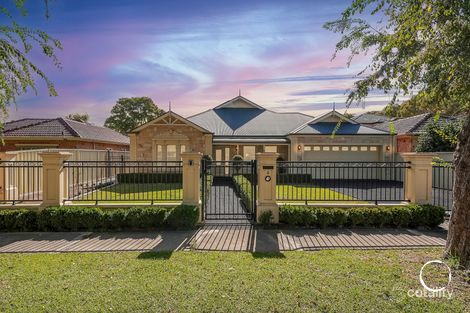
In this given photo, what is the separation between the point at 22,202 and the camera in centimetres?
885

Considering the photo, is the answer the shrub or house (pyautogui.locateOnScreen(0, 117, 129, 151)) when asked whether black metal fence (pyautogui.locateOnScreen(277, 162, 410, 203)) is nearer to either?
the shrub

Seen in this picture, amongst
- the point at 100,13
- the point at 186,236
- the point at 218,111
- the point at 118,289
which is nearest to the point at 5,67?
the point at 100,13

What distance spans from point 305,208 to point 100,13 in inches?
297

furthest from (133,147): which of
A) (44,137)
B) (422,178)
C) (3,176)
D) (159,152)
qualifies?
(422,178)

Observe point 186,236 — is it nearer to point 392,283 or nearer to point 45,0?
point 392,283

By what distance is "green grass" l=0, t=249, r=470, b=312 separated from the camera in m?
3.83

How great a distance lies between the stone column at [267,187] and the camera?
820 cm

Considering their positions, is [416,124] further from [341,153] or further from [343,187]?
[343,187]

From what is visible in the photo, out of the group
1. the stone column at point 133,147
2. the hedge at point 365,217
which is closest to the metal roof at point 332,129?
the stone column at point 133,147

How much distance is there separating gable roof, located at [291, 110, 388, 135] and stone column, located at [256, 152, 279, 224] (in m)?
13.8

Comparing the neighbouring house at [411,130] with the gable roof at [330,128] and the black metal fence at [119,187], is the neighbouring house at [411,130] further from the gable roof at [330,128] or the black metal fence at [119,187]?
the black metal fence at [119,187]

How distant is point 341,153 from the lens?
21703mm

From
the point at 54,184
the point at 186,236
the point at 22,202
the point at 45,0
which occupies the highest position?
the point at 45,0

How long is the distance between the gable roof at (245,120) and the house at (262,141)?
A: 23cm
